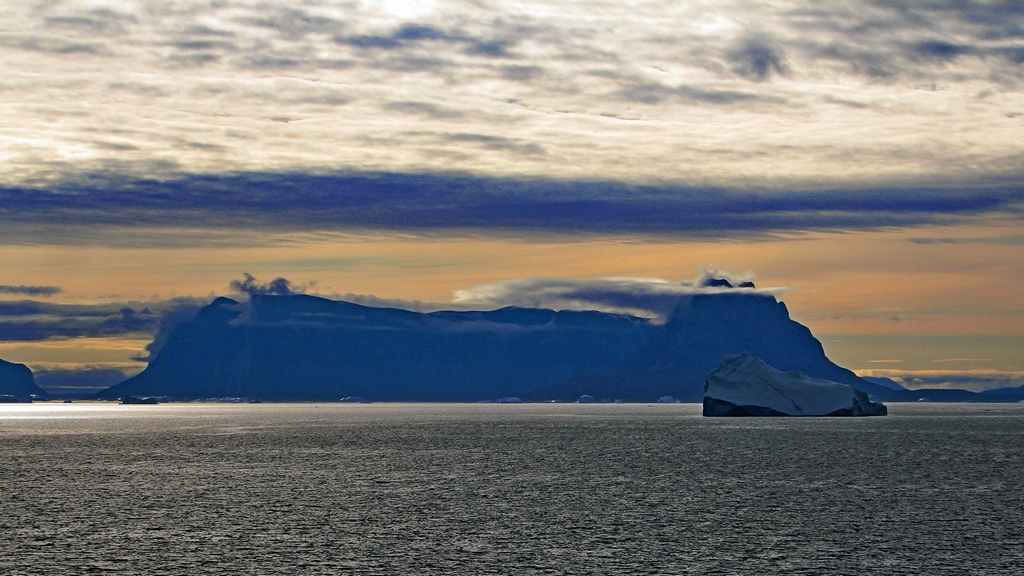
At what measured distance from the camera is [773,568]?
35625 mm

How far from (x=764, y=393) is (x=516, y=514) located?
134m

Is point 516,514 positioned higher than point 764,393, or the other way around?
point 764,393

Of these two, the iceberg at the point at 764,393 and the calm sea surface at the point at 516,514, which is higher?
the iceberg at the point at 764,393

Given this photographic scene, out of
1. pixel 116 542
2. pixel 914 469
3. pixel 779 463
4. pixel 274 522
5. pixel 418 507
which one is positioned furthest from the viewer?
pixel 779 463

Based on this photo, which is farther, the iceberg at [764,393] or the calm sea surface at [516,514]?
the iceberg at [764,393]

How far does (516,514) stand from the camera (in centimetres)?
5038

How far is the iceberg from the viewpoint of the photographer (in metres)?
177

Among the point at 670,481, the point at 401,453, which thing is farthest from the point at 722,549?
the point at 401,453

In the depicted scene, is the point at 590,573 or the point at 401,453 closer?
the point at 590,573

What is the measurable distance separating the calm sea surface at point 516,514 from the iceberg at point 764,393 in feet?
260

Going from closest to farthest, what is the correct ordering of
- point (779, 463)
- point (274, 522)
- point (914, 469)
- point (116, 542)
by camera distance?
point (116, 542) → point (274, 522) → point (914, 469) → point (779, 463)

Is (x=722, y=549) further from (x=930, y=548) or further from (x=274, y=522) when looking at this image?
(x=274, y=522)

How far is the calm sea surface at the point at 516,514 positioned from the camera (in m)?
37.1

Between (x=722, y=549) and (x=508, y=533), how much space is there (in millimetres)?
8933
